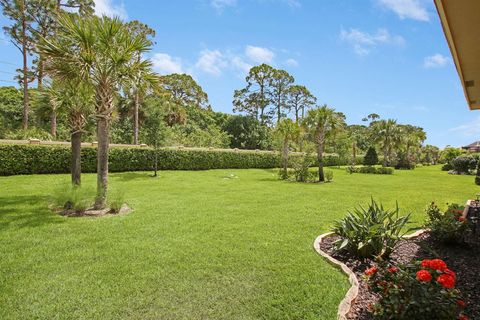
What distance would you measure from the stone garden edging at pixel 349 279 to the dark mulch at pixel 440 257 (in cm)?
6

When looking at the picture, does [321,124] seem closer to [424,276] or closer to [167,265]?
[167,265]

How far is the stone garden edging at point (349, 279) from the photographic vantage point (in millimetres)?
2834

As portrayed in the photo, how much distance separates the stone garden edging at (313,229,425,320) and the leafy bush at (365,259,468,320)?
1.10ft

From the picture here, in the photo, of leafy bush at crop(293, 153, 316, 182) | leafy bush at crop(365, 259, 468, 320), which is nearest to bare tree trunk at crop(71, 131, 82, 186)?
leafy bush at crop(365, 259, 468, 320)

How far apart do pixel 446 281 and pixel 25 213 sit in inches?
335

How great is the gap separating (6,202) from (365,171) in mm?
26307

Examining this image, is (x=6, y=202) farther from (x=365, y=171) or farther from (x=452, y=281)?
(x=365, y=171)

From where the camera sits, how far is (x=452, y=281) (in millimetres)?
2225

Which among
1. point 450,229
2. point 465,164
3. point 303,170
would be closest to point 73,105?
point 450,229

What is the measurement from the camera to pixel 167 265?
4.17 m

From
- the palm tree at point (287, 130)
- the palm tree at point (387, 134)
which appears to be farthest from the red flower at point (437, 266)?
the palm tree at point (387, 134)

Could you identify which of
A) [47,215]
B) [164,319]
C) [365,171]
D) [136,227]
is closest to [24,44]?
[47,215]

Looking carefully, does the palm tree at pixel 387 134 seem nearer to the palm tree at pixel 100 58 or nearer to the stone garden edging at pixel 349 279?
the stone garden edging at pixel 349 279

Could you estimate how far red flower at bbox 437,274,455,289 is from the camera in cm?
221
